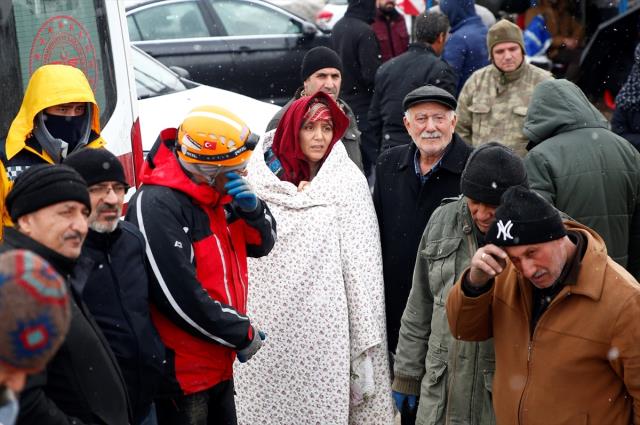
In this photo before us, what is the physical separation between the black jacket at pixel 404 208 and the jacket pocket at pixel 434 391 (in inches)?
33.5

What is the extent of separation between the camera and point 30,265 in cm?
192

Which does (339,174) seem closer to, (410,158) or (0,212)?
(410,158)

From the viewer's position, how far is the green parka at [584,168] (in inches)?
193

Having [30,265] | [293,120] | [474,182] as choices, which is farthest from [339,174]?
[30,265]

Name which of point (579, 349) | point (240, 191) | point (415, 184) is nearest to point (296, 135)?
point (415, 184)

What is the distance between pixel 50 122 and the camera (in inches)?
169

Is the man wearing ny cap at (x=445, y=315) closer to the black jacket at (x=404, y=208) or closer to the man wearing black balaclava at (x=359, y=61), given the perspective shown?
the black jacket at (x=404, y=208)

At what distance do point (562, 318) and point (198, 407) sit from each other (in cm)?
155

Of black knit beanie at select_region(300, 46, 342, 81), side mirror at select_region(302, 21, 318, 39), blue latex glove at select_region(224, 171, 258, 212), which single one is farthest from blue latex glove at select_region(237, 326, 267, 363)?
side mirror at select_region(302, 21, 318, 39)

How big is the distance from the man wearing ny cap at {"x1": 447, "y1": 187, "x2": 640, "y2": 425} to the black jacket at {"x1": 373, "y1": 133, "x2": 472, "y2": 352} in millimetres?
1376

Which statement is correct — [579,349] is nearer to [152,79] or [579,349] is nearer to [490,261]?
[490,261]

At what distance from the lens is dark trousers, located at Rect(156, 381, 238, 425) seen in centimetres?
406

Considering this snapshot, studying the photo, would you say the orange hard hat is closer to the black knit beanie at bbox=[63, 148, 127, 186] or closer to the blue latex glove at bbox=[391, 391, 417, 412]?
the black knit beanie at bbox=[63, 148, 127, 186]

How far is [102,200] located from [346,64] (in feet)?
21.1
